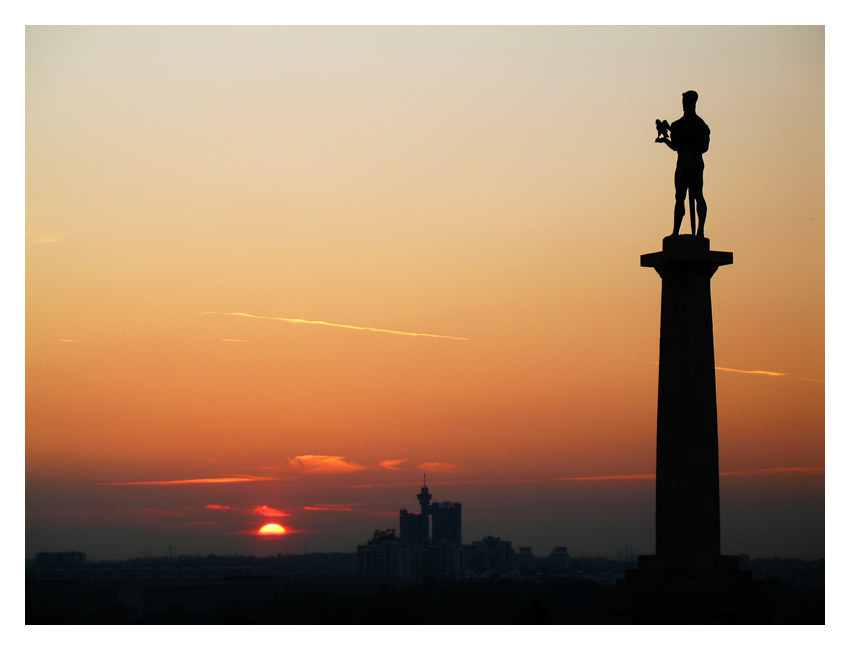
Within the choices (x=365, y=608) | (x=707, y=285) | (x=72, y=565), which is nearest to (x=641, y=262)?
(x=707, y=285)

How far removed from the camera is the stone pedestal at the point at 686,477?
103 feet

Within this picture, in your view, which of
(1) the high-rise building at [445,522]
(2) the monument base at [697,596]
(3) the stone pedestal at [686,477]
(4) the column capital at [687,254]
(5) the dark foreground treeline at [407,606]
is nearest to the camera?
(2) the monument base at [697,596]

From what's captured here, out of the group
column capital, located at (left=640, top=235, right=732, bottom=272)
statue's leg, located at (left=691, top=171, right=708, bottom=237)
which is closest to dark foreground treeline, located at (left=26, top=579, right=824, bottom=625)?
column capital, located at (left=640, top=235, right=732, bottom=272)

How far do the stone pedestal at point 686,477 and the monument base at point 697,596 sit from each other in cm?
2

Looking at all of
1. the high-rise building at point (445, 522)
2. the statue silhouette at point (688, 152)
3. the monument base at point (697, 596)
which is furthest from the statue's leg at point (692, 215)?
the high-rise building at point (445, 522)

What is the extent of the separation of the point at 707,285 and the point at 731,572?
264 inches

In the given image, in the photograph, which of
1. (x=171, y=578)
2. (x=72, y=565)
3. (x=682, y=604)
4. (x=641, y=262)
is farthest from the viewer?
(x=171, y=578)

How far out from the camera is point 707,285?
33.2m

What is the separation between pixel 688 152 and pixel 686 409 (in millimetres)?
6377

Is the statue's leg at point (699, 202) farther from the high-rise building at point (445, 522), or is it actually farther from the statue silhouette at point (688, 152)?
the high-rise building at point (445, 522)

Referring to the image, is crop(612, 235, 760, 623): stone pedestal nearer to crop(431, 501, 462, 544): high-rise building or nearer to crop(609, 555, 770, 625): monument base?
crop(609, 555, 770, 625): monument base

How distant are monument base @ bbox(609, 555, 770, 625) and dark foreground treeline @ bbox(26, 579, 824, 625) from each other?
0.59 m

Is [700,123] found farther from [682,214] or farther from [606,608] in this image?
[606,608]

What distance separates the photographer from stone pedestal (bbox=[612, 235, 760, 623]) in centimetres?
3150
